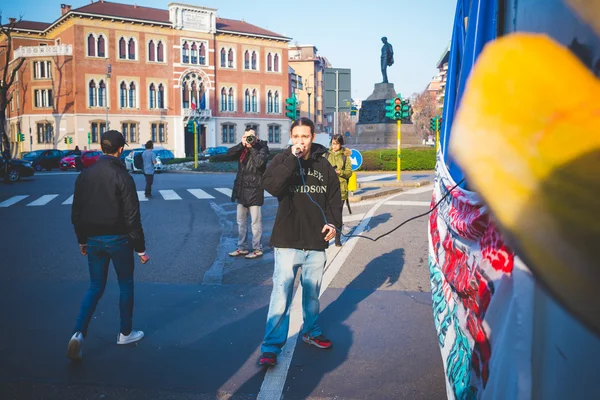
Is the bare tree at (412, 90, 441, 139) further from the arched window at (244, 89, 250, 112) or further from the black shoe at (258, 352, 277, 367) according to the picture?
the black shoe at (258, 352, 277, 367)

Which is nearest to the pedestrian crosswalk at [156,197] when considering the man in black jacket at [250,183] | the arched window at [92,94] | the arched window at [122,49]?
the man in black jacket at [250,183]

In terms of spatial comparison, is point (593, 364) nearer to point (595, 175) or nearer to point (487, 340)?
point (595, 175)

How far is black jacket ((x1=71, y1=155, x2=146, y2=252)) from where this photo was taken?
4.61m

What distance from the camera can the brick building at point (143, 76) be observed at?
55719 mm

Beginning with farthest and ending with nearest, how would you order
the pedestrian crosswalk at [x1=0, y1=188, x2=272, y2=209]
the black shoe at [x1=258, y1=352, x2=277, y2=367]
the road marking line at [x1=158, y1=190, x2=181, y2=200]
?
the road marking line at [x1=158, y1=190, x2=181, y2=200] < the pedestrian crosswalk at [x1=0, y1=188, x2=272, y2=209] < the black shoe at [x1=258, y1=352, x2=277, y2=367]

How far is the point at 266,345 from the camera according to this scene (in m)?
4.31

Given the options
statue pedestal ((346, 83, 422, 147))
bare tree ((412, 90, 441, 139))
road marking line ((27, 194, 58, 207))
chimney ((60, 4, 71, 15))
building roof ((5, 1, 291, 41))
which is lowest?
road marking line ((27, 194, 58, 207))

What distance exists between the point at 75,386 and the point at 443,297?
104 inches

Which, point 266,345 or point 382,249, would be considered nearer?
point 266,345

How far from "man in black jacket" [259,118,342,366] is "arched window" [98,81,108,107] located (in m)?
56.2

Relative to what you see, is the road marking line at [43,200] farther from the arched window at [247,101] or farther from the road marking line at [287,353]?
the arched window at [247,101]

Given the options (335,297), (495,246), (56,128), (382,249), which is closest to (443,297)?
(495,246)

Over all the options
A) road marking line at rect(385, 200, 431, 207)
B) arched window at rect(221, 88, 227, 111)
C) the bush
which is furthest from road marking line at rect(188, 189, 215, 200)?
arched window at rect(221, 88, 227, 111)

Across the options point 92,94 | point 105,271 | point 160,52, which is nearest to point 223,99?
point 160,52
